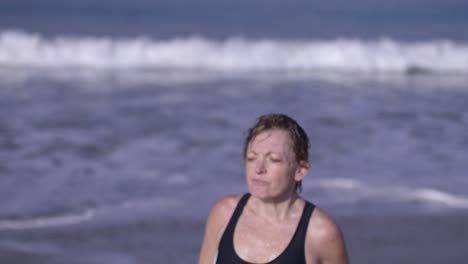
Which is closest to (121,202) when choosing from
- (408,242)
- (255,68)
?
(408,242)

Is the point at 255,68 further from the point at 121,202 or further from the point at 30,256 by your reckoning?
the point at 30,256

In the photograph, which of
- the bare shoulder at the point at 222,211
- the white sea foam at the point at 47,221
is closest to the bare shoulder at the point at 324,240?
the bare shoulder at the point at 222,211

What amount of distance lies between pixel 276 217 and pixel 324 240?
19 centimetres

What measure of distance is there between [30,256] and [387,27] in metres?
21.6

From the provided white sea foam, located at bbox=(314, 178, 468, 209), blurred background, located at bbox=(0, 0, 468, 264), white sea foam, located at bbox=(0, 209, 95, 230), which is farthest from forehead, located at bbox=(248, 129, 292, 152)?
white sea foam, located at bbox=(314, 178, 468, 209)

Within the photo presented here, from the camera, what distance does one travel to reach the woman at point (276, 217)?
2.63 metres

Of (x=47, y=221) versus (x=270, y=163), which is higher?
(x=270, y=163)

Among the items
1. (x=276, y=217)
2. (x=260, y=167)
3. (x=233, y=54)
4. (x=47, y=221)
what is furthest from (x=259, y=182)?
(x=233, y=54)

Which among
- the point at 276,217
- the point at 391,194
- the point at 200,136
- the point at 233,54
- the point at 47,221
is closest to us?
the point at 276,217

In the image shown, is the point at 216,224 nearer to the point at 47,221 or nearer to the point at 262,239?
the point at 262,239

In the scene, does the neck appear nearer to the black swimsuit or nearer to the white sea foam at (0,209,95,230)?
the black swimsuit

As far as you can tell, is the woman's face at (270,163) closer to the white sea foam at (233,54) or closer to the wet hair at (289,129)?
the wet hair at (289,129)

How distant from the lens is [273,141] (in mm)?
2656

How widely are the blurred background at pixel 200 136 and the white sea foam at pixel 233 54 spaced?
6 cm
